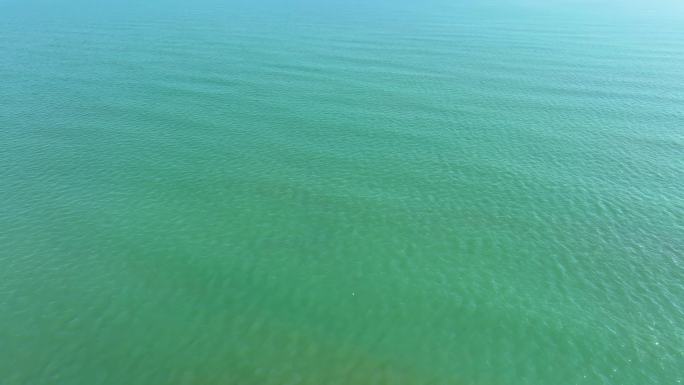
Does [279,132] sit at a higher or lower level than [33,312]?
higher

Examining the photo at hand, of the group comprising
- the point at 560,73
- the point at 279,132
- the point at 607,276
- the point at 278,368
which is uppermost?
the point at 560,73

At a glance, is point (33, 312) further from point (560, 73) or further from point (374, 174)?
point (560, 73)

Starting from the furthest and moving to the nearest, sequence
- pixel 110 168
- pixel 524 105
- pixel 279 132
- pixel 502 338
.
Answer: pixel 524 105 < pixel 279 132 < pixel 110 168 < pixel 502 338

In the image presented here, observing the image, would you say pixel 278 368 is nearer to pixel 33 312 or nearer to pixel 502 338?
pixel 502 338

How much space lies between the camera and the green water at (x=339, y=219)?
91.0 ft

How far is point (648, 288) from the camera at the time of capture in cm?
3259

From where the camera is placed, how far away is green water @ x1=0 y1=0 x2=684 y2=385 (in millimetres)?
27734

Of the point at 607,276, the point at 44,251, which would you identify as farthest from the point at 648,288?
the point at 44,251

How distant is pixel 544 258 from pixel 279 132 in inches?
1306

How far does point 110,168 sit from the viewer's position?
4688 centimetres

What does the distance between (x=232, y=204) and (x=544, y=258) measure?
26.1m

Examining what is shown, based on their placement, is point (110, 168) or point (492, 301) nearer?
point (492, 301)

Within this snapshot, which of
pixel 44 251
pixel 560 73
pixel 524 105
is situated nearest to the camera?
pixel 44 251

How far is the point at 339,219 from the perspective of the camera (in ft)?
132
